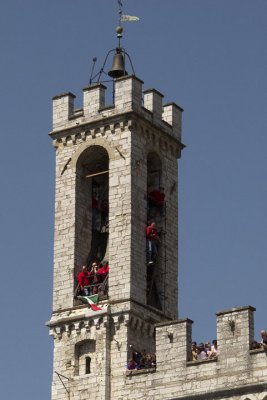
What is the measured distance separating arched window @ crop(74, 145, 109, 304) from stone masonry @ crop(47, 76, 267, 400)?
0.07 m

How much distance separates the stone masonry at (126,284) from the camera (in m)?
54.7

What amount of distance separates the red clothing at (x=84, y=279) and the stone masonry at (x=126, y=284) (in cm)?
24

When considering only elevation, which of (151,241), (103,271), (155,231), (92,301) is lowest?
(92,301)

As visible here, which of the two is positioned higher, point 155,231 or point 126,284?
point 155,231

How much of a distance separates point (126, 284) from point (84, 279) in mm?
2038

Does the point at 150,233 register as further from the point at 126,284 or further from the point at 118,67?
the point at 118,67

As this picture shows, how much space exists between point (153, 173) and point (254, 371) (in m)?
10.6

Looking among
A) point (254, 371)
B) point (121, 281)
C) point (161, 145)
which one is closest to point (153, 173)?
point (161, 145)

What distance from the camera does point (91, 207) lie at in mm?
61656

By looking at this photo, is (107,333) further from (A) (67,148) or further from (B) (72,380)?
(A) (67,148)

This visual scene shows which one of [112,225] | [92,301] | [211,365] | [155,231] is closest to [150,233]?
[155,231]

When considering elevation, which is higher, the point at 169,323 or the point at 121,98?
the point at 121,98

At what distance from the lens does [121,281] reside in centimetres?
5844

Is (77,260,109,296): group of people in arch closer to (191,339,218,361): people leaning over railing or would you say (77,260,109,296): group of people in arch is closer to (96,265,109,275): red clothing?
(96,265,109,275): red clothing
